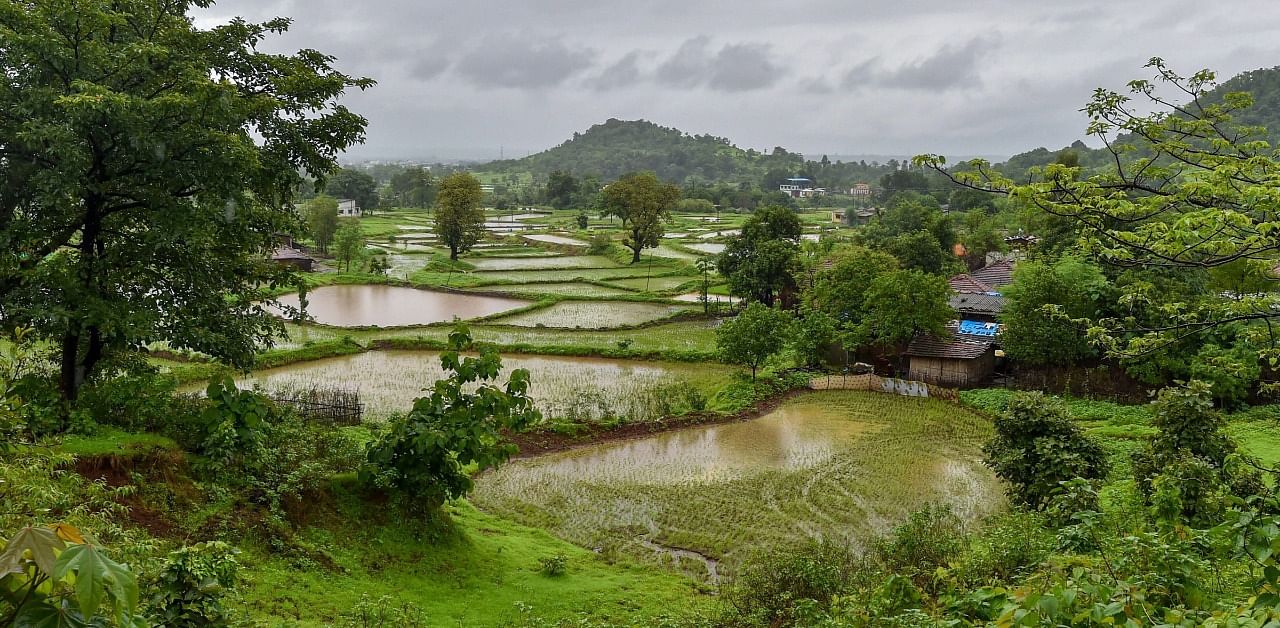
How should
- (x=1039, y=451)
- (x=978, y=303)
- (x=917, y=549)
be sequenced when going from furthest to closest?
(x=978, y=303), (x=1039, y=451), (x=917, y=549)

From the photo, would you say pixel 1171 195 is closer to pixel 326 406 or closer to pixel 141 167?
pixel 141 167

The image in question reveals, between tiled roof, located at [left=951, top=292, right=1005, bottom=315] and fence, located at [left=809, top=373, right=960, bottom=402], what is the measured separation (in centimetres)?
734

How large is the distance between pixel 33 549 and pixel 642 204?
162ft

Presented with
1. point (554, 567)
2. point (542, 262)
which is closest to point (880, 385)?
point (554, 567)

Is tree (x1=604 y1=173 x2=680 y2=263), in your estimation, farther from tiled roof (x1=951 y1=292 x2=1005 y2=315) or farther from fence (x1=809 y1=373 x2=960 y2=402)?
fence (x1=809 y1=373 x2=960 y2=402)

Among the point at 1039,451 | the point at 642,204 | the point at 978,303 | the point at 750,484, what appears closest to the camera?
the point at 1039,451

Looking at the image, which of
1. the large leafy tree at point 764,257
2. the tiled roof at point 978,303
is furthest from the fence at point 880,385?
the large leafy tree at point 764,257

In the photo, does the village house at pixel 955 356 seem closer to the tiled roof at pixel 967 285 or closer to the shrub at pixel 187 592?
the tiled roof at pixel 967 285

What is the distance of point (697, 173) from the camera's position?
18825cm

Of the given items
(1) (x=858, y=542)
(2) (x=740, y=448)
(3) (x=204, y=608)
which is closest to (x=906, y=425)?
(2) (x=740, y=448)

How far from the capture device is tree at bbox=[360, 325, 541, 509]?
988 cm

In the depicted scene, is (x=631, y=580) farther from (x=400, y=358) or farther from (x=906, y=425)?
(x=400, y=358)

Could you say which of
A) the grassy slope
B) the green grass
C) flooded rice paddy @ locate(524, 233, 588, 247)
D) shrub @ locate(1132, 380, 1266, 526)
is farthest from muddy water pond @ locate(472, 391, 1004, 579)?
flooded rice paddy @ locate(524, 233, 588, 247)

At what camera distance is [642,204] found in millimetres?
50812
